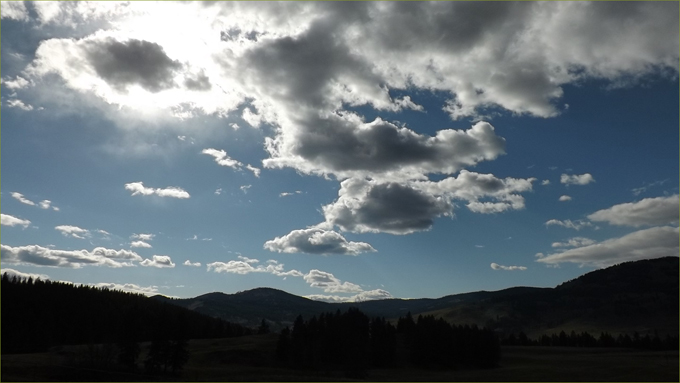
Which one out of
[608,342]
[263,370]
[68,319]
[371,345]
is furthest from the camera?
[608,342]

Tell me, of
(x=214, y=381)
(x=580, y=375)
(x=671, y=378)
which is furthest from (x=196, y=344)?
(x=671, y=378)

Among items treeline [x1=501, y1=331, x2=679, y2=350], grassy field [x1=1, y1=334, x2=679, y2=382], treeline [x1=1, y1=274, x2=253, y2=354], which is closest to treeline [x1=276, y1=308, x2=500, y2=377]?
grassy field [x1=1, y1=334, x2=679, y2=382]

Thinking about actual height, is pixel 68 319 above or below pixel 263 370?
above

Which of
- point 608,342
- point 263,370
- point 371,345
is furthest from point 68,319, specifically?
point 608,342

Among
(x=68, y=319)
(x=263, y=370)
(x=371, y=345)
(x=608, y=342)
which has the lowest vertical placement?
(x=263, y=370)

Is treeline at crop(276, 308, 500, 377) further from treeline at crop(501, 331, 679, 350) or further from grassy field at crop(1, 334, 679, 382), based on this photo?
treeline at crop(501, 331, 679, 350)

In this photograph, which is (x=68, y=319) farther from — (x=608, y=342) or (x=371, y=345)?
(x=608, y=342)

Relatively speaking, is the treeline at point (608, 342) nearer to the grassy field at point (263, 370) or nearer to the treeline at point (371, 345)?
the grassy field at point (263, 370)

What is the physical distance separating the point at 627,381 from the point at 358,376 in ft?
147

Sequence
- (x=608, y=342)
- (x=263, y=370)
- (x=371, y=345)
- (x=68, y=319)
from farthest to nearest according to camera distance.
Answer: (x=608, y=342) < (x=68, y=319) < (x=371, y=345) < (x=263, y=370)

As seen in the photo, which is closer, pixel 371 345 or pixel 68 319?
pixel 371 345

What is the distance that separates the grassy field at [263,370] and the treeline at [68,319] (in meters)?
41.8

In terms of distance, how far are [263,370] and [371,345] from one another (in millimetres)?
42228

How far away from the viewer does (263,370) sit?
3206 inches
